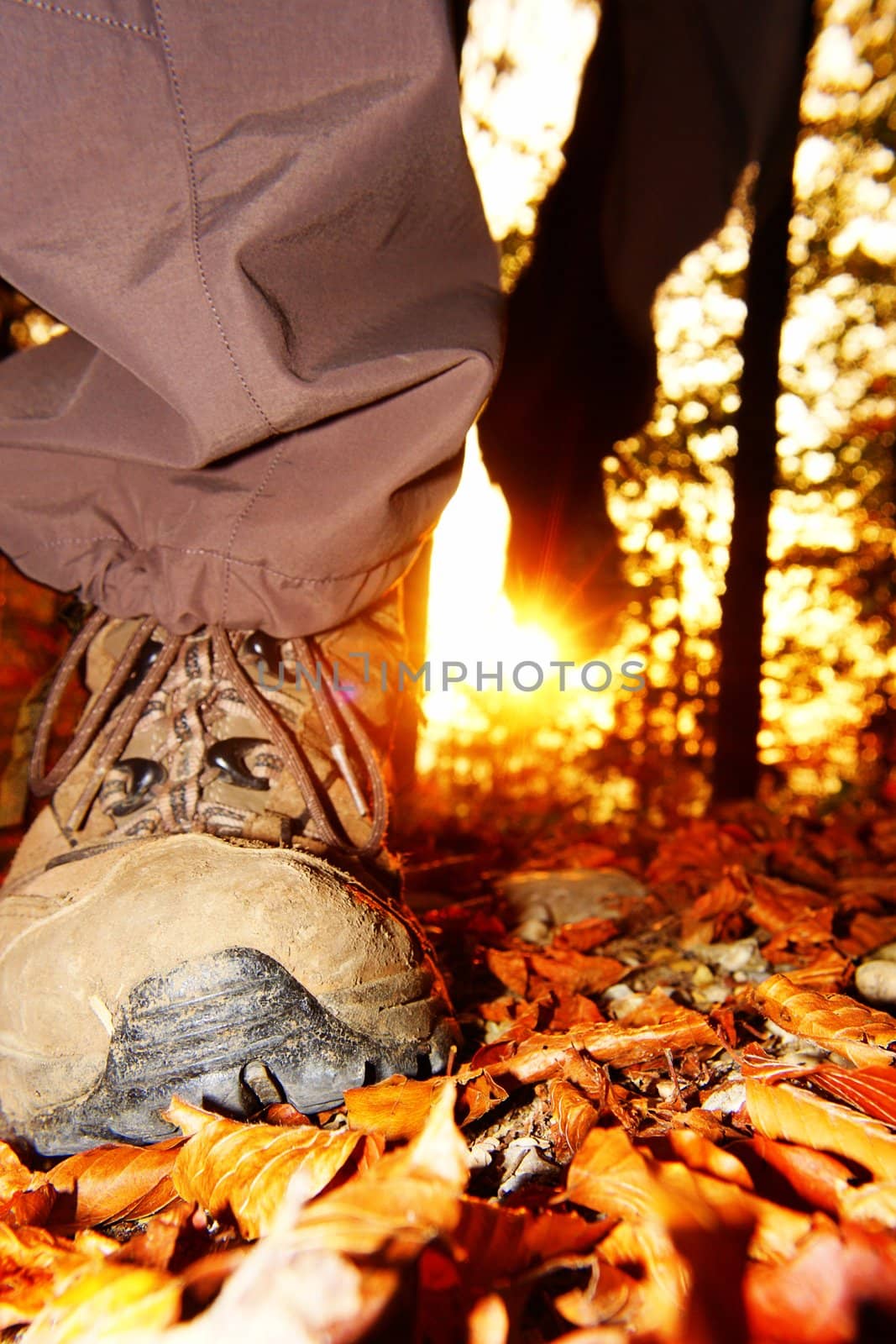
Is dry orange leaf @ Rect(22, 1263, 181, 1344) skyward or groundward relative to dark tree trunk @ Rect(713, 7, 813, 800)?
groundward

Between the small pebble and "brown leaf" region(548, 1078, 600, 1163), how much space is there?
20.6 inches

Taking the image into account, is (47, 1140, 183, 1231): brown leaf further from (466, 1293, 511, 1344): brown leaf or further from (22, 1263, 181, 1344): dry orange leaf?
(466, 1293, 511, 1344): brown leaf

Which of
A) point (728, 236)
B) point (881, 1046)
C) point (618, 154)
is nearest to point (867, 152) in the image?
point (728, 236)

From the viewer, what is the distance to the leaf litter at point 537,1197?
414mm

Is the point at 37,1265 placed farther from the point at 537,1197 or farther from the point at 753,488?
the point at 753,488

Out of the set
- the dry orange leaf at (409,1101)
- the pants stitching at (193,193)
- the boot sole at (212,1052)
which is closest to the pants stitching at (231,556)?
the pants stitching at (193,193)

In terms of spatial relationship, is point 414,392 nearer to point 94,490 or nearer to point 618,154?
point 94,490

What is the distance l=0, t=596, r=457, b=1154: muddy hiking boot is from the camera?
0.75 metres

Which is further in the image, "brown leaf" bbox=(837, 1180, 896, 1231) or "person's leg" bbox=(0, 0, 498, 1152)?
"person's leg" bbox=(0, 0, 498, 1152)

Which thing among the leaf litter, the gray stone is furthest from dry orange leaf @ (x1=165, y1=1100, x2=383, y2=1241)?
the gray stone

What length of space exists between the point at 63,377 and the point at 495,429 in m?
1.66

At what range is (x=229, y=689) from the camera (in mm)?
1114

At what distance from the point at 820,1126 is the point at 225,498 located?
0.98 metres

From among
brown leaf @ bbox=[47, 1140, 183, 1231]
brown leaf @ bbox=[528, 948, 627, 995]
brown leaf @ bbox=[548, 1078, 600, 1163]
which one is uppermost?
brown leaf @ bbox=[548, 1078, 600, 1163]
